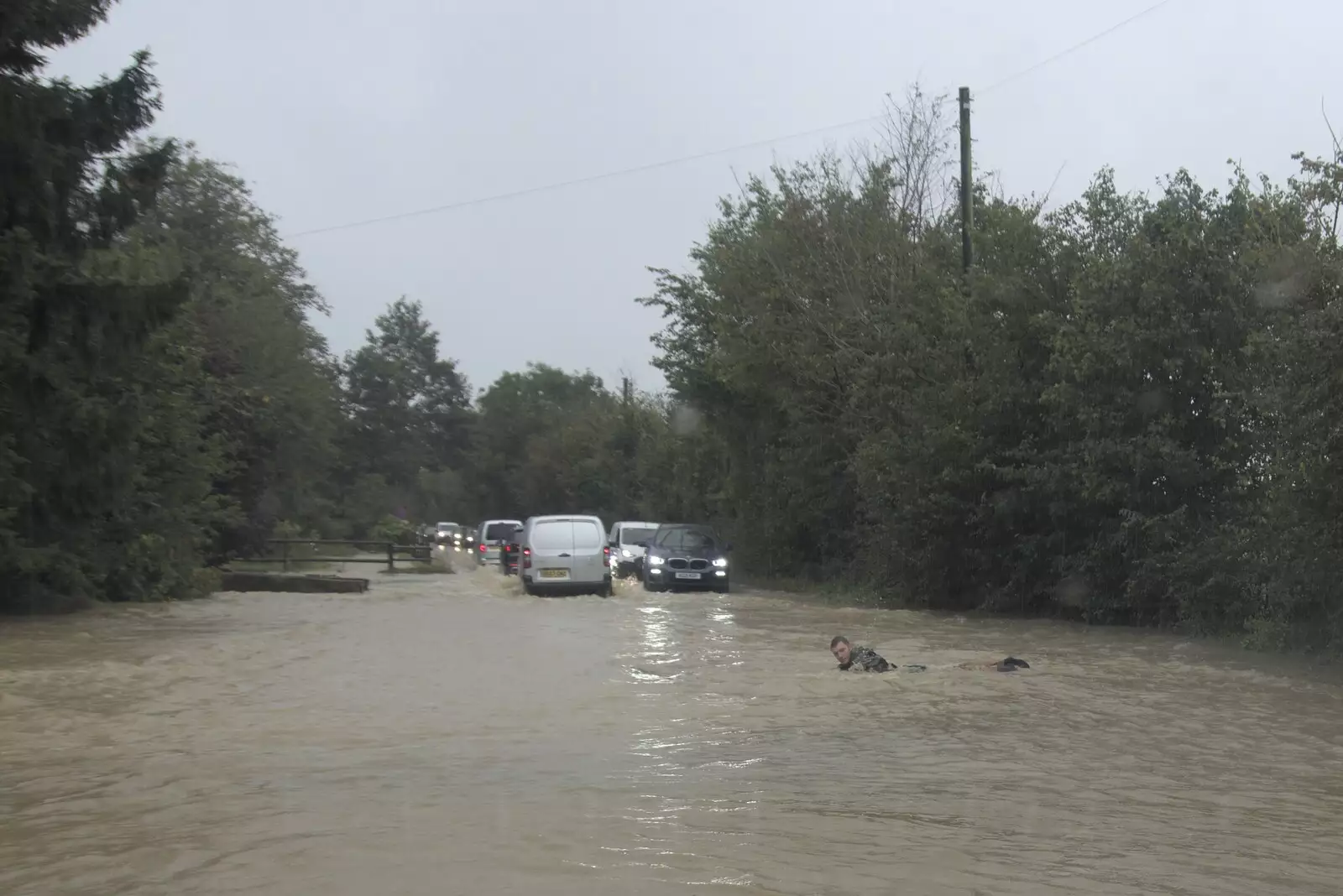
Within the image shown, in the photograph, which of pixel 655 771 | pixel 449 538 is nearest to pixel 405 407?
pixel 449 538

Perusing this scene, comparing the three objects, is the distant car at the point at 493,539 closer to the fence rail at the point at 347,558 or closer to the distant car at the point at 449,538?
the fence rail at the point at 347,558

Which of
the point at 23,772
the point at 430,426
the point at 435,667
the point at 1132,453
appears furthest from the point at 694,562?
the point at 430,426

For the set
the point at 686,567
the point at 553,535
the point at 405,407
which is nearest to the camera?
the point at 553,535

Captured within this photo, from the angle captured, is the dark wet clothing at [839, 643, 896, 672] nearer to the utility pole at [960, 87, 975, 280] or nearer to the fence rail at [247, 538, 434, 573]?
the utility pole at [960, 87, 975, 280]

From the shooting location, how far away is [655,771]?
8.25m

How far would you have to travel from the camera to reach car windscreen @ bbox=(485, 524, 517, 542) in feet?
145

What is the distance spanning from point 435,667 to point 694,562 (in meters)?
14.3

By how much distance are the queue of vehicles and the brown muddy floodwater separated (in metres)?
8.62

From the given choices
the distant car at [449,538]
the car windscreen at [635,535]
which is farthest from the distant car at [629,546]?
the distant car at [449,538]

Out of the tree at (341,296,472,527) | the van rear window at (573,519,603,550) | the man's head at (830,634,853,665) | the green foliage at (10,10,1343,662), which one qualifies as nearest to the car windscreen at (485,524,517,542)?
the green foliage at (10,10,1343,662)

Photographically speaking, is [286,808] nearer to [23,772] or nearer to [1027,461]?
[23,772]

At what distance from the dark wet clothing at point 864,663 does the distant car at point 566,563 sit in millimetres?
11859

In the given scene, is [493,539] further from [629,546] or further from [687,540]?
[687,540]

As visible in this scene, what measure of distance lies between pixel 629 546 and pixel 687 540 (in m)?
3.16
